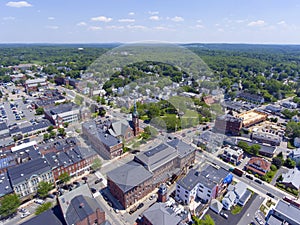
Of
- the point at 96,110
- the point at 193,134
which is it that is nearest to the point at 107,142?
the point at 193,134

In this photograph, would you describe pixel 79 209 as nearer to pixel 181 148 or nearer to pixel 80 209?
pixel 80 209

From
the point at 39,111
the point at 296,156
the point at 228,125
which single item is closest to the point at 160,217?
the point at 296,156

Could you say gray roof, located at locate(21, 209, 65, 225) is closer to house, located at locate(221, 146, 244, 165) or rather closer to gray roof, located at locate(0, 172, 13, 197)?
gray roof, located at locate(0, 172, 13, 197)

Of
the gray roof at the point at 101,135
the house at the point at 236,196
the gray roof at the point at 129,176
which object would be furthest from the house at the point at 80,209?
the house at the point at 236,196

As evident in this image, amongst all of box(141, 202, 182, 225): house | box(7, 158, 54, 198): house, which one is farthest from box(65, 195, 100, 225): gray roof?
box(7, 158, 54, 198): house

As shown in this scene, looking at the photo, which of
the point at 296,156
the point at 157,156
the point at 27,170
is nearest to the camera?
the point at 27,170

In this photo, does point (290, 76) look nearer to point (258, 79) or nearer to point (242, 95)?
point (258, 79)
